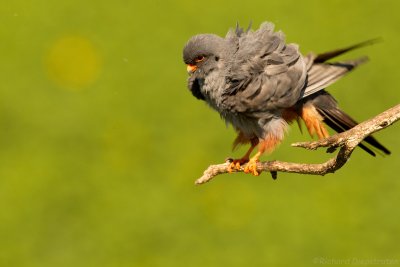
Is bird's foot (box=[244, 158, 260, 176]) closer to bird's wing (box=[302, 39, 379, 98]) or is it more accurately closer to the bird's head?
bird's wing (box=[302, 39, 379, 98])

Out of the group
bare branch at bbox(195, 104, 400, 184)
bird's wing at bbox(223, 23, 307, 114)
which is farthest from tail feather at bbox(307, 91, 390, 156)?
bare branch at bbox(195, 104, 400, 184)

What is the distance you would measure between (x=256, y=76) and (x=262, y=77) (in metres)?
0.07

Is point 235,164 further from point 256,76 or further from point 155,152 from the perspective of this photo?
point 155,152

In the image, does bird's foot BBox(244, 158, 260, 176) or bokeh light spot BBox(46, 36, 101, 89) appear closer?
bird's foot BBox(244, 158, 260, 176)

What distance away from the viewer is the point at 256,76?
855 centimetres

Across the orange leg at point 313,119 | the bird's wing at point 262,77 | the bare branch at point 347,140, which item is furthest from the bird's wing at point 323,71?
the bare branch at point 347,140

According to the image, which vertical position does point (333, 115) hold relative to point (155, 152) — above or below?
below

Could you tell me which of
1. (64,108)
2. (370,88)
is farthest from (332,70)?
(64,108)

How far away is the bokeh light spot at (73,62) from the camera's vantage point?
14.0m

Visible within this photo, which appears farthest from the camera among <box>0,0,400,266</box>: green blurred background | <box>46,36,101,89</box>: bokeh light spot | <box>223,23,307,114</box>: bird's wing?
<box>46,36,101,89</box>: bokeh light spot

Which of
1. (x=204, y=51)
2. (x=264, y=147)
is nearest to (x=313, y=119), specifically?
(x=264, y=147)

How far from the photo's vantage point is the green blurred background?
12094 mm

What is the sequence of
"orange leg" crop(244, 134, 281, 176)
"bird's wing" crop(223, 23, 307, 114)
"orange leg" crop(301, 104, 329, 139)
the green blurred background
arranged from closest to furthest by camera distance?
"bird's wing" crop(223, 23, 307, 114) < "orange leg" crop(244, 134, 281, 176) < "orange leg" crop(301, 104, 329, 139) < the green blurred background

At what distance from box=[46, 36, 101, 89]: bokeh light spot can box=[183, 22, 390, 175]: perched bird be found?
5470 millimetres
